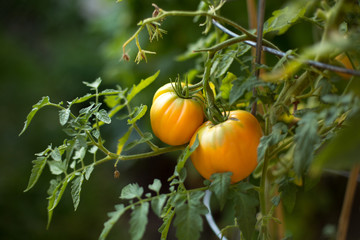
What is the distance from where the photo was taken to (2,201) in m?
1.29

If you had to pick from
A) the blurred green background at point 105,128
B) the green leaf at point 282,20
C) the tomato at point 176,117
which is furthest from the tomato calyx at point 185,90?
the blurred green background at point 105,128

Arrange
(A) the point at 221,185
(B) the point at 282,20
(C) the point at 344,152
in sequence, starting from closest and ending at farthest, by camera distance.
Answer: (C) the point at 344,152 < (A) the point at 221,185 < (B) the point at 282,20

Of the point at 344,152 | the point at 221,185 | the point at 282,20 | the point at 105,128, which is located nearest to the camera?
the point at 344,152

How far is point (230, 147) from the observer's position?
0.35 metres

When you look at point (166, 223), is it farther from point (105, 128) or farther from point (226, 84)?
point (105, 128)

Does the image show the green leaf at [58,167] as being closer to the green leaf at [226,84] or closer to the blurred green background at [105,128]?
the green leaf at [226,84]

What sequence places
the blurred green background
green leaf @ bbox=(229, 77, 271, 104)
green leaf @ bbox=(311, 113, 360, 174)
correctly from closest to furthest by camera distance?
green leaf @ bbox=(311, 113, 360, 174), green leaf @ bbox=(229, 77, 271, 104), the blurred green background

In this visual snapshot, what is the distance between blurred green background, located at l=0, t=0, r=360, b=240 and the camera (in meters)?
1.18

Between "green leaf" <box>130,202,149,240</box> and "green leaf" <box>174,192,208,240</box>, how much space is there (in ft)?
0.08

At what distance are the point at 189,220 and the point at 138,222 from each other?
0.13 ft

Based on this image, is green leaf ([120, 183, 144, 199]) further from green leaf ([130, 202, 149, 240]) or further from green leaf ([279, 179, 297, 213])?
green leaf ([279, 179, 297, 213])

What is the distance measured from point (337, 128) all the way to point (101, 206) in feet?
4.06

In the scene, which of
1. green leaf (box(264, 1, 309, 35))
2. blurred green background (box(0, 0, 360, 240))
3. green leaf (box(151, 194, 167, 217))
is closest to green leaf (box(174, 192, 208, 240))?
green leaf (box(151, 194, 167, 217))

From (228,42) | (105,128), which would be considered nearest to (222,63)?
(228,42)
